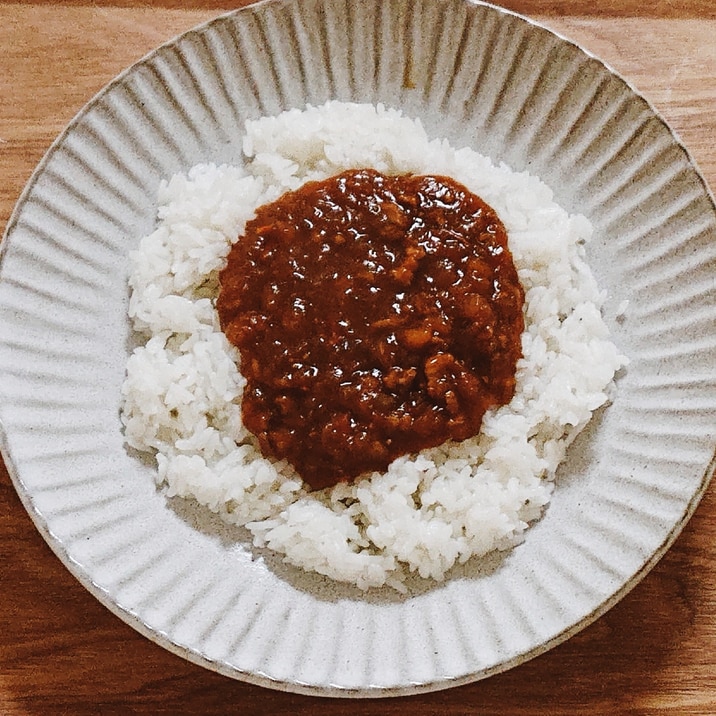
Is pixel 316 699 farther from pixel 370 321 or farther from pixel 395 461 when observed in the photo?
pixel 370 321

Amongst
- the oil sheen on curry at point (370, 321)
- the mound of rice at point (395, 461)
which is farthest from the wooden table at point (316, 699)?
the oil sheen on curry at point (370, 321)

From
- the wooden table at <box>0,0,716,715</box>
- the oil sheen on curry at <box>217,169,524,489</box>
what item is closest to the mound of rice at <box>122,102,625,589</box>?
the oil sheen on curry at <box>217,169,524,489</box>

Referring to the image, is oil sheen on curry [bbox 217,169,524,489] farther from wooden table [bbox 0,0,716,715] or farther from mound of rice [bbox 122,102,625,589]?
wooden table [bbox 0,0,716,715]

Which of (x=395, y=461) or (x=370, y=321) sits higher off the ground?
(x=370, y=321)

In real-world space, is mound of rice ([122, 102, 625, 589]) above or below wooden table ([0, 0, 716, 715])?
above

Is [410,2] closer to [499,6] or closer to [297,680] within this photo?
[499,6]

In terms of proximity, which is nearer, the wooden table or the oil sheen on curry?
the wooden table

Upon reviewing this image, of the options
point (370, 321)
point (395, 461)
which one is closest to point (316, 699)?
point (395, 461)
